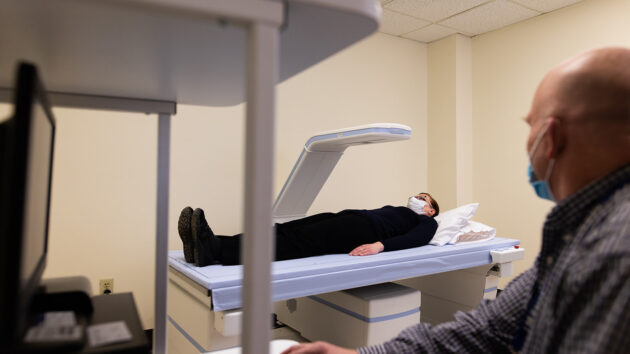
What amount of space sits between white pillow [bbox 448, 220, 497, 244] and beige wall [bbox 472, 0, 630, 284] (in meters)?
0.79

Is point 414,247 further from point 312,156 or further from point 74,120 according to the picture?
point 74,120

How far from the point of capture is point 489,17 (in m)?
3.78

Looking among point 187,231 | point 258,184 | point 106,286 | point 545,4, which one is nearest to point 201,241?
point 187,231

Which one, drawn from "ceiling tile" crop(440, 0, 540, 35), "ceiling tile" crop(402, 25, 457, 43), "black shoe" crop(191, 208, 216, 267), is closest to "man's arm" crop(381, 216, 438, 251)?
"black shoe" crop(191, 208, 216, 267)

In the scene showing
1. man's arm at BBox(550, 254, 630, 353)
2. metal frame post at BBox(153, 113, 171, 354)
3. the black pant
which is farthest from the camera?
the black pant

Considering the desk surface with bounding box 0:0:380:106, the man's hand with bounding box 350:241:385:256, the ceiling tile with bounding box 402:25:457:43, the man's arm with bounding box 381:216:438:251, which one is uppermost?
the ceiling tile with bounding box 402:25:457:43

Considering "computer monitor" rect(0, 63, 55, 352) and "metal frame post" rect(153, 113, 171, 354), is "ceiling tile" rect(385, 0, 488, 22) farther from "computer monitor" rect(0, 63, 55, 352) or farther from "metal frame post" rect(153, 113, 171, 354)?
"computer monitor" rect(0, 63, 55, 352)

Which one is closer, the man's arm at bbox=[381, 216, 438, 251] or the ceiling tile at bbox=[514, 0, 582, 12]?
the man's arm at bbox=[381, 216, 438, 251]

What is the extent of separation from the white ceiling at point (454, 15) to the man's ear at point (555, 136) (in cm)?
285

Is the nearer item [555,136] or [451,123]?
[555,136]

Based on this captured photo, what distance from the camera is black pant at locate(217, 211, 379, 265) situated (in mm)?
2408

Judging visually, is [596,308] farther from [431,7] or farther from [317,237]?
[431,7]

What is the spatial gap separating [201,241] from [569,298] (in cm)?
184

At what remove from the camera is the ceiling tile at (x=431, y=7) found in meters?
3.46
